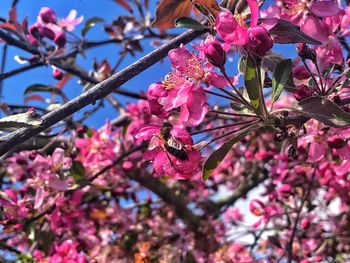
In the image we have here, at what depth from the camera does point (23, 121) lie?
1150mm

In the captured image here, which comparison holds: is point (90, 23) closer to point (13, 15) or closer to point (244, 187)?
point (13, 15)

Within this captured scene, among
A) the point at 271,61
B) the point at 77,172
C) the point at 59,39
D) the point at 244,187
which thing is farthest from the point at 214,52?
the point at 244,187

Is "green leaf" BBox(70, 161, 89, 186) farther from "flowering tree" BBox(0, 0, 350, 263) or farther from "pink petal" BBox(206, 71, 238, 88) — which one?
"pink petal" BBox(206, 71, 238, 88)

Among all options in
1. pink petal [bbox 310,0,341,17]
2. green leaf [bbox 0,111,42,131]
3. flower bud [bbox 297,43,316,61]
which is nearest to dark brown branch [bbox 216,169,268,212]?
pink petal [bbox 310,0,341,17]

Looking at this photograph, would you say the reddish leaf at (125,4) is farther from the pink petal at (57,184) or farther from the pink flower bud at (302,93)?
the pink flower bud at (302,93)

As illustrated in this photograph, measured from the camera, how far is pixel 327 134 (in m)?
1.80

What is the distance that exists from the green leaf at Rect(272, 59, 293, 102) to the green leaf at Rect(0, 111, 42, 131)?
0.58 m

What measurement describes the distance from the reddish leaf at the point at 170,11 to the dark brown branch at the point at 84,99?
0.23m

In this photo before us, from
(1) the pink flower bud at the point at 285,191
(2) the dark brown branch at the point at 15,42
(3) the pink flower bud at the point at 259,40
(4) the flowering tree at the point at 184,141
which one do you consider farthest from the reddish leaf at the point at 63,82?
(3) the pink flower bud at the point at 259,40

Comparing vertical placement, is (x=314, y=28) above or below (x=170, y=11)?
below

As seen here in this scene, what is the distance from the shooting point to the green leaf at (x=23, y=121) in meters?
1.13

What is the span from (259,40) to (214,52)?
124 mm

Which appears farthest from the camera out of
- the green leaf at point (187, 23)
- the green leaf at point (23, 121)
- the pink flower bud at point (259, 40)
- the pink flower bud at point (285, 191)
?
the pink flower bud at point (285, 191)

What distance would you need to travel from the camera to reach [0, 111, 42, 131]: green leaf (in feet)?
3.72
